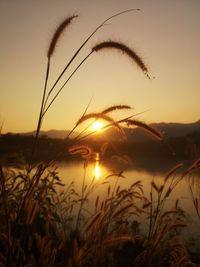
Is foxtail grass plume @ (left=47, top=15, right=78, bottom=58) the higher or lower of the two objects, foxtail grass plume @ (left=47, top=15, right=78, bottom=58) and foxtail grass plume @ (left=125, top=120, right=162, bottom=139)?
the higher

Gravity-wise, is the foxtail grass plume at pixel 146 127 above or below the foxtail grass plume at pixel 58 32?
below

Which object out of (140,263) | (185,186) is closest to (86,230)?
(140,263)

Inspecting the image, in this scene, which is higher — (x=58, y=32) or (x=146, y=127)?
(x=58, y=32)

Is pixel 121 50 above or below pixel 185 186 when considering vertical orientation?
above

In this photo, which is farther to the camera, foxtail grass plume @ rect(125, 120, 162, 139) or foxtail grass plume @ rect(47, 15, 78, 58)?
foxtail grass plume @ rect(125, 120, 162, 139)

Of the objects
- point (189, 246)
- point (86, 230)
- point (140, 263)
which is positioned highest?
point (86, 230)

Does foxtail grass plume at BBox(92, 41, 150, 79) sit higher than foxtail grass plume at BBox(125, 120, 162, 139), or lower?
higher

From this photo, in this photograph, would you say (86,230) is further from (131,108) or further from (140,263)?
(131,108)

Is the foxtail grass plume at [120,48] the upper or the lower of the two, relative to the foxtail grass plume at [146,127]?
upper

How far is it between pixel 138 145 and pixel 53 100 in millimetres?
47022

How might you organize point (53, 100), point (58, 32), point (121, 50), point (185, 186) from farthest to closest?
point (185, 186) → point (58, 32) → point (121, 50) → point (53, 100)

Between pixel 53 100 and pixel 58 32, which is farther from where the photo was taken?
pixel 58 32

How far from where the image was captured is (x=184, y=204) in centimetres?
1184

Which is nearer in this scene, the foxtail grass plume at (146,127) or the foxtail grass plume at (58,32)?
the foxtail grass plume at (58,32)
